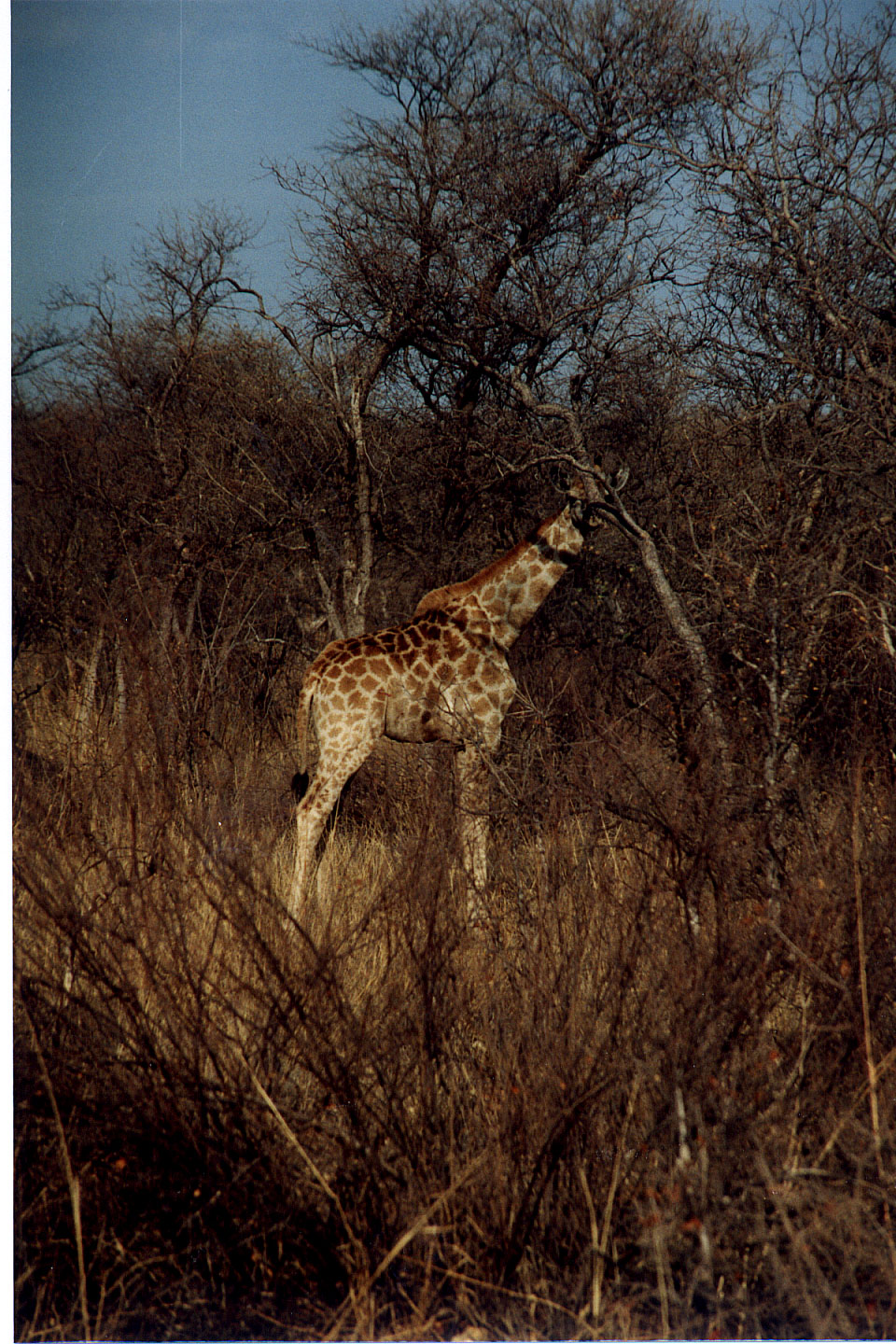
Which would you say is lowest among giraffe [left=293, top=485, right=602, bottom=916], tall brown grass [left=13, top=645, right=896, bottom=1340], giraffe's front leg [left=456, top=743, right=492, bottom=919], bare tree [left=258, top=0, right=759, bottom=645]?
tall brown grass [left=13, top=645, right=896, bottom=1340]

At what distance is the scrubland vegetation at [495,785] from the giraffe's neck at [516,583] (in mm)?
330

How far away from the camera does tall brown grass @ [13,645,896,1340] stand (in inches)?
82.1

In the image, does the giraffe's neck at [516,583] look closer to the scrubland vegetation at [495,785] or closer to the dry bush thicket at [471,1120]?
the scrubland vegetation at [495,785]

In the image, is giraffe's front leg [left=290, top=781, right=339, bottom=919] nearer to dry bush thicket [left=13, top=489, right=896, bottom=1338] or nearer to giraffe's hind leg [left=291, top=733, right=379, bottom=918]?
giraffe's hind leg [left=291, top=733, right=379, bottom=918]

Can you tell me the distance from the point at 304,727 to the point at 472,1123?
103 inches

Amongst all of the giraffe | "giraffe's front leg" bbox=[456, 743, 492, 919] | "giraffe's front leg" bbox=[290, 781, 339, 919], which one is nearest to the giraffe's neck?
the giraffe

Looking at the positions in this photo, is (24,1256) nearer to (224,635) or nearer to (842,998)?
(842,998)

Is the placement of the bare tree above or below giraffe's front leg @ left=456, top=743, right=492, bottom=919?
above

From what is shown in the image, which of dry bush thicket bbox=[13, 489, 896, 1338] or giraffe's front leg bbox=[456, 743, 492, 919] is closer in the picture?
dry bush thicket bbox=[13, 489, 896, 1338]

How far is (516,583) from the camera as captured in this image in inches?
199

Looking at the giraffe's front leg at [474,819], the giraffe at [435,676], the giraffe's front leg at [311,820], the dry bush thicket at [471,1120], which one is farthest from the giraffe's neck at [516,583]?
A: the dry bush thicket at [471,1120]

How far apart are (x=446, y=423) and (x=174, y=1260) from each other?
491cm

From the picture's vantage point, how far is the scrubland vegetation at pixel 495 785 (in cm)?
221

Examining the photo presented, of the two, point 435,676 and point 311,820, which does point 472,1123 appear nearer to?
point 311,820
